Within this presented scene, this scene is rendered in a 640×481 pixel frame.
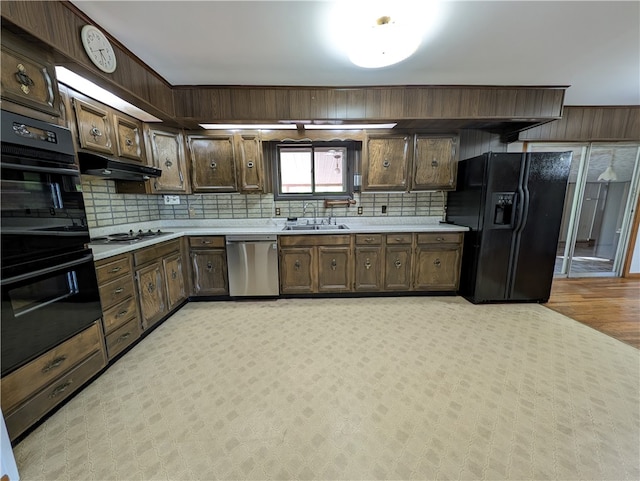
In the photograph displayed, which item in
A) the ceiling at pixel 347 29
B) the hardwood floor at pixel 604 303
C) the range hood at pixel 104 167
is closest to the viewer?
the ceiling at pixel 347 29

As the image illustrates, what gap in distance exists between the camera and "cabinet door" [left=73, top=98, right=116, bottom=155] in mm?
1894

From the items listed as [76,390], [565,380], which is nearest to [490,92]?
[565,380]

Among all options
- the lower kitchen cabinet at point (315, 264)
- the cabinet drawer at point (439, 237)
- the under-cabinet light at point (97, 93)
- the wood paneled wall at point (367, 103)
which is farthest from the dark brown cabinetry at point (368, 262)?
the under-cabinet light at point (97, 93)

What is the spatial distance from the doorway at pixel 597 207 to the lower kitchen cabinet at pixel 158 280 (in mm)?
5018

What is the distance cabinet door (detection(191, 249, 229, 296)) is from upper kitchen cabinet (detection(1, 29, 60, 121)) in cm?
181

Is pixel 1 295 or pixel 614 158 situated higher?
pixel 614 158

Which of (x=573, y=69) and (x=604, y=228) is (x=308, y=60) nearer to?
(x=573, y=69)

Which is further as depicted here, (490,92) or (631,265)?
(631,265)

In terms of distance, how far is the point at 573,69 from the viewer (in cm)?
231

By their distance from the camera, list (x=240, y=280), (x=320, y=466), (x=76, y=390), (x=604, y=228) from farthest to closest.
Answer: (x=604, y=228), (x=240, y=280), (x=76, y=390), (x=320, y=466)

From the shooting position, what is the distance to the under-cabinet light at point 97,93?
170cm

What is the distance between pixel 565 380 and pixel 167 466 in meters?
2.60

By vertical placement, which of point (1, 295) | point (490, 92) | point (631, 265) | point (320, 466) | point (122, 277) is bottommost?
point (320, 466)

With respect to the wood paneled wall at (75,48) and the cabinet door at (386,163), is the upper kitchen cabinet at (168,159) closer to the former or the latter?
A: the wood paneled wall at (75,48)
